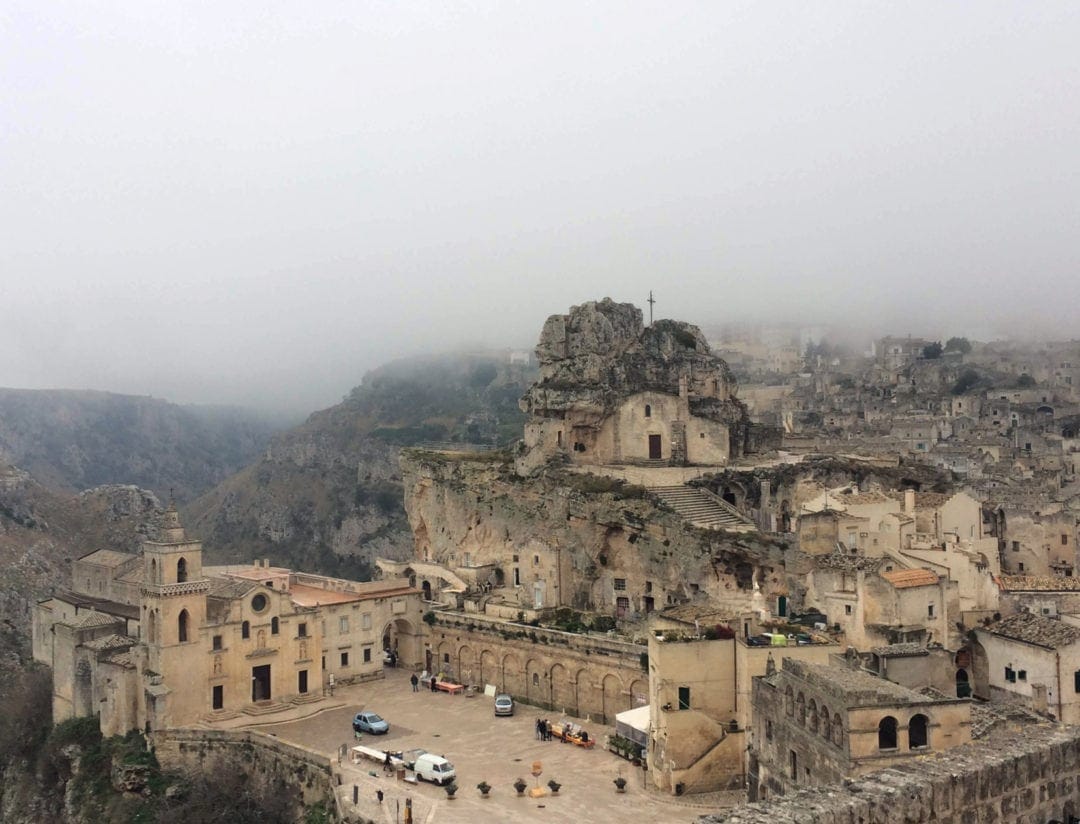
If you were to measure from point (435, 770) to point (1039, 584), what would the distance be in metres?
27.8

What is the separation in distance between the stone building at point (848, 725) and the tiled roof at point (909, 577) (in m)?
9.92

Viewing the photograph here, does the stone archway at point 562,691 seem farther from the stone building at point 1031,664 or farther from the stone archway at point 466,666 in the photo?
the stone building at point 1031,664

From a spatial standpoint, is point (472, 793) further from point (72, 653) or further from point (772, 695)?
point (72, 653)

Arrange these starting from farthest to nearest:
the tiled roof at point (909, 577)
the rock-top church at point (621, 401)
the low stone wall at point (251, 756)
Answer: the rock-top church at point (621, 401) < the low stone wall at point (251, 756) < the tiled roof at point (909, 577)

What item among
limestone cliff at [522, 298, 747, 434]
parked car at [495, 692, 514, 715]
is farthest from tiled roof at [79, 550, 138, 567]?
limestone cliff at [522, 298, 747, 434]

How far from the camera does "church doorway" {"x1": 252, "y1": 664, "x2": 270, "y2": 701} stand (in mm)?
46844

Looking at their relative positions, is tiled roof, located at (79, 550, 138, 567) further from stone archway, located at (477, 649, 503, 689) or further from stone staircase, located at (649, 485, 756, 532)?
stone staircase, located at (649, 485, 756, 532)

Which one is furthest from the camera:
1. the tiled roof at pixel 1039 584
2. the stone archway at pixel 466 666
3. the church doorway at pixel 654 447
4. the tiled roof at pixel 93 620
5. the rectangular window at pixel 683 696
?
the church doorway at pixel 654 447

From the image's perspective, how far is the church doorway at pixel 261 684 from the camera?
46.8m

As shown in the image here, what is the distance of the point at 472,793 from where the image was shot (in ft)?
113

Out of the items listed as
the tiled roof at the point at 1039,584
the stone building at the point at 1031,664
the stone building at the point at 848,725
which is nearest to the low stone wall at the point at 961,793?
the stone building at the point at 848,725

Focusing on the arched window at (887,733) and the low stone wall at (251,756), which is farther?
the low stone wall at (251,756)

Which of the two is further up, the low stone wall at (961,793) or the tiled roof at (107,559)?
the low stone wall at (961,793)

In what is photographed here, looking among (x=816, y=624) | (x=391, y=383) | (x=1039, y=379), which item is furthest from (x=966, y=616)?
(x=391, y=383)
